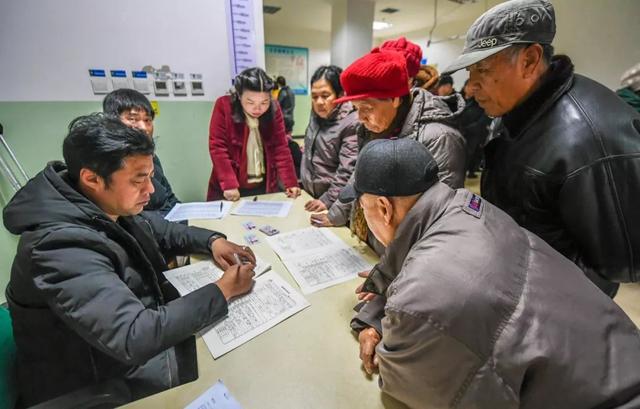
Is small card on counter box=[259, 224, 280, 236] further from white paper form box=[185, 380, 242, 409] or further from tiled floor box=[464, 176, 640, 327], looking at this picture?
tiled floor box=[464, 176, 640, 327]

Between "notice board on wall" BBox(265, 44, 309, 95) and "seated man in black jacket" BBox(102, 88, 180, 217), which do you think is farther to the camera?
"notice board on wall" BBox(265, 44, 309, 95)

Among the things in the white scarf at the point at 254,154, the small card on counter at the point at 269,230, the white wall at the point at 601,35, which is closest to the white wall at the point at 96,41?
the white scarf at the point at 254,154

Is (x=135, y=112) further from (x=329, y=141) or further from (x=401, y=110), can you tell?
(x=401, y=110)

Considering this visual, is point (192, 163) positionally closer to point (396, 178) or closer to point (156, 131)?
point (156, 131)

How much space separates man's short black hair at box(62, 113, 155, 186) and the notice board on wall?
612cm

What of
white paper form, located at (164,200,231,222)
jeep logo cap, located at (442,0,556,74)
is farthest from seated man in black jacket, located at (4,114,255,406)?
jeep logo cap, located at (442,0,556,74)

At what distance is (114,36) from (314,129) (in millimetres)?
1472

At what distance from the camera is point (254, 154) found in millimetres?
A: 2004

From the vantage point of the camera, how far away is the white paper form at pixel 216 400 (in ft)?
2.06

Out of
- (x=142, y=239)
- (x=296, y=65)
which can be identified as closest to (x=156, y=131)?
(x=142, y=239)

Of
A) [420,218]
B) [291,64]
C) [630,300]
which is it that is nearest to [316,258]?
[420,218]

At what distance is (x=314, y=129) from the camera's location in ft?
6.21

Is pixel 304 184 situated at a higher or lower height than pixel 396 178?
lower

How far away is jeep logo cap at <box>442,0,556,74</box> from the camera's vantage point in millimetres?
830
